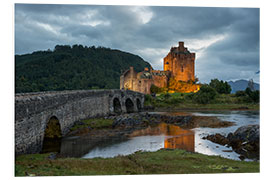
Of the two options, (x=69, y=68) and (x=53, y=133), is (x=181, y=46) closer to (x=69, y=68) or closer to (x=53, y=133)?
(x=69, y=68)

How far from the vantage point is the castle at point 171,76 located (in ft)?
248

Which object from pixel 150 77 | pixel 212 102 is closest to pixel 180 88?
pixel 150 77

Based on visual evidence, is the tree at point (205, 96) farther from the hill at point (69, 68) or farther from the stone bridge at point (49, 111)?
the hill at point (69, 68)

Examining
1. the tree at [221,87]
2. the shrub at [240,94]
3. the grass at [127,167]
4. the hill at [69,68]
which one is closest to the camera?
the grass at [127,167]

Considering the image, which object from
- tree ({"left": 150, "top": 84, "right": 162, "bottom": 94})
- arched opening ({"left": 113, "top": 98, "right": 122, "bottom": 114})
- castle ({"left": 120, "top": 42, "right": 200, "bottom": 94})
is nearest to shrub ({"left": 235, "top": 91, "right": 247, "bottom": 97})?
castle ({"left": 120, "top": 42, "right": 200, "bottom": 94})

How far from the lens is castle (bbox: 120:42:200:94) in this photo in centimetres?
7562

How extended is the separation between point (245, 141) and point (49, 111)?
14.4 m

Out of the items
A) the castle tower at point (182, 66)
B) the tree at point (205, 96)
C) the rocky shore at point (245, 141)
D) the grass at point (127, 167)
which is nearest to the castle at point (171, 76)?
the castle tower at point (182, 66)

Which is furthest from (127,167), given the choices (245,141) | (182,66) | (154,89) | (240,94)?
(182,66)

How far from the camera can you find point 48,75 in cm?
8225

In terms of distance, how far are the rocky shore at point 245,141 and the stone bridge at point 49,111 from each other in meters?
12.5

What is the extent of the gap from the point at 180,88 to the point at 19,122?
234 ft

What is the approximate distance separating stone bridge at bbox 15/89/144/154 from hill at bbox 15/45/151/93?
86.8 ft

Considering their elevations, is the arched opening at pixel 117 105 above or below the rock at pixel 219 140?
above
